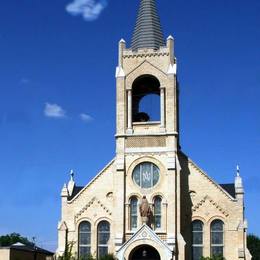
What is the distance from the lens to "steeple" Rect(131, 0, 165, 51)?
54781 millimetres

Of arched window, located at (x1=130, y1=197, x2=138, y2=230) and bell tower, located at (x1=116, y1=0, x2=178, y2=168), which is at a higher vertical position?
bell tower, located at (x1=116, y1=0, x2=178, y2=168)

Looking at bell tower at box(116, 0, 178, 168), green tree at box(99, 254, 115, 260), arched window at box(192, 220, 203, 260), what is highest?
bell tower at box(116, 0, 178, 168)

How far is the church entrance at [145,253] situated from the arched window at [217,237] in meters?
5.08

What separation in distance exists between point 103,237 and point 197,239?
8.28 m

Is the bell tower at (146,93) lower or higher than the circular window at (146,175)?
higher

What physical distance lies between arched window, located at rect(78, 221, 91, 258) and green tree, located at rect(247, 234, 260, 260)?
6224 centimetres

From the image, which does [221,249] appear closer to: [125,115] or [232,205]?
[232,205]

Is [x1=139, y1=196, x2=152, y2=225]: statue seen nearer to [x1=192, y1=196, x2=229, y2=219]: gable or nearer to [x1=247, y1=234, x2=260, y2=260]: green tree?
[x1=192, y1=196, x2=229, y2=219]: gable

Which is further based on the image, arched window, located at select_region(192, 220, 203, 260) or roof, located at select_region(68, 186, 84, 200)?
roof, located at select_region(68, 186, 84, 200)

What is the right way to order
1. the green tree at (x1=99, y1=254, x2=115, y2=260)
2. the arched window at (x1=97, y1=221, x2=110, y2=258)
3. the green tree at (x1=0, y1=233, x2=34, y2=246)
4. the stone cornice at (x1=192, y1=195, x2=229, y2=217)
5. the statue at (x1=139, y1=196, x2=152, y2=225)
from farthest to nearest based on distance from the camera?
the green tree at (x1=0, y1=233, x2=34, y2=246) → the arched window at (x1=97, y1=221, x2=110, y2=258) → the stone cornice at (x1=192, y1=195, x2=229, y2=217) → the green tree at (x1=99, y1=254, x2=115, y2=260) → the statue at (x1=139, y1=196, x2=152, y2=225)

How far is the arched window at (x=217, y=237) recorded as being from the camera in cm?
5125

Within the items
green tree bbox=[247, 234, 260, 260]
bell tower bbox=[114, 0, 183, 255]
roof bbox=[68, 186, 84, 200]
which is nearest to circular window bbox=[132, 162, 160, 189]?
bell tower bbox=[114, 0, 183, 255]

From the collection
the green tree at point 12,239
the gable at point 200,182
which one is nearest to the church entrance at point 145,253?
the gable at point 200,182

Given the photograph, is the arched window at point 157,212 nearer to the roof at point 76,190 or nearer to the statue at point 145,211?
the statue at point 145,211
